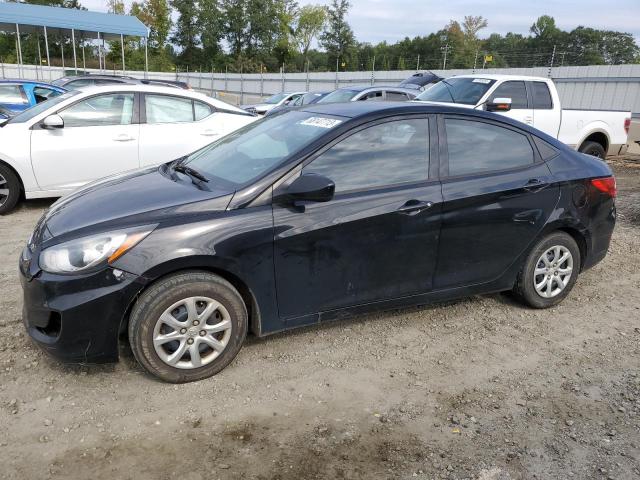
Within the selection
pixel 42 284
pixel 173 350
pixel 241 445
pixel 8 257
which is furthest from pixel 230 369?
pixel 8 257

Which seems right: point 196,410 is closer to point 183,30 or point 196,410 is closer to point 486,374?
point 486,374

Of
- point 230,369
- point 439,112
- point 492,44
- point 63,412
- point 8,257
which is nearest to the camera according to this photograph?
point 63,412

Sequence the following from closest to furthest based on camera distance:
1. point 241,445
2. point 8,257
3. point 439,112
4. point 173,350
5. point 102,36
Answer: point 241,445 < point 173,350 < point 439,112 < point 8,257 < point 102,36

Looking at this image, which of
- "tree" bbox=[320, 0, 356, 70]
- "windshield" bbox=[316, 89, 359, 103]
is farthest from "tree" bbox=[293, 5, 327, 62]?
"windshield" bbox=[316, 89, 359, 103]

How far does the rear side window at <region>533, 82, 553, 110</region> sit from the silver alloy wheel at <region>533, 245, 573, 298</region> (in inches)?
246

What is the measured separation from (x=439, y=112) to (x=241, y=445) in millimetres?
2595

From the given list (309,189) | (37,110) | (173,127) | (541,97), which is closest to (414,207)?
(309,189)

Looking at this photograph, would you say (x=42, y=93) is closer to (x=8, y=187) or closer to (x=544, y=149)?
(x=8, y=187)

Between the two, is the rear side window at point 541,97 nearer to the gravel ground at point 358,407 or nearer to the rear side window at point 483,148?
the rear side window at point 483,148

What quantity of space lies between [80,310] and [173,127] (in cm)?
490

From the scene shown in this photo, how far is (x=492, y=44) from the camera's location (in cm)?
8394

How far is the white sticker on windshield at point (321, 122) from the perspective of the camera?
3.67 m

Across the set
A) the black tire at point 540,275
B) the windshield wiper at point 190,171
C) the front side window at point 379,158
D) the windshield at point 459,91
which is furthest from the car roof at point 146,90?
the black tire at point 540,275

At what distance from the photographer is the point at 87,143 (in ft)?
22.4
